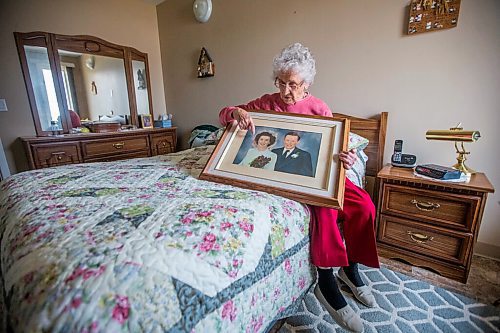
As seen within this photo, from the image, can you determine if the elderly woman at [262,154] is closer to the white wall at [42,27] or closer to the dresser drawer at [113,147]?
the dresser drawer at [113,147]

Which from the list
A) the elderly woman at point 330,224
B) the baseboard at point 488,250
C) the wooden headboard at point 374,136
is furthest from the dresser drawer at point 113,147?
the baseboard at point 488,250

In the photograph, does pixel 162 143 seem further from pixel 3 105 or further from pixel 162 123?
pixel 3 105

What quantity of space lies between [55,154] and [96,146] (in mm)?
377

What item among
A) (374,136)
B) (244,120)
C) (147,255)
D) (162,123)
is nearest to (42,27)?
(162,123)

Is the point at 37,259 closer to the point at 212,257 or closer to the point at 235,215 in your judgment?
the point at 212,257

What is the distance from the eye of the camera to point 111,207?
2.81 ft

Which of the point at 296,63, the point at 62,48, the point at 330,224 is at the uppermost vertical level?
the point at 62,48

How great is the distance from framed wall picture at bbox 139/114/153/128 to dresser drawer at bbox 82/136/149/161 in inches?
14.4

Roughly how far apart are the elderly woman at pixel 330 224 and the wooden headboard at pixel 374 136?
749 mm

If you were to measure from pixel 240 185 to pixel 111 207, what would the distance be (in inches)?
21.1

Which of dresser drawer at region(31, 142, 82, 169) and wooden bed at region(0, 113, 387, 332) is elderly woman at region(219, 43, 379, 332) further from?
dresser drawer at region(31, 142, 82, 169)

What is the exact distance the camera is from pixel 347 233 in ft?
4.25

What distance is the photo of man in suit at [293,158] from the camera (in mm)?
1104

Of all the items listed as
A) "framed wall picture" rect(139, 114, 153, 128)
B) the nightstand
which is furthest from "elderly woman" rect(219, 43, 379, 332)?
"framed wall picture" rect(139, 114, 153, 128)
